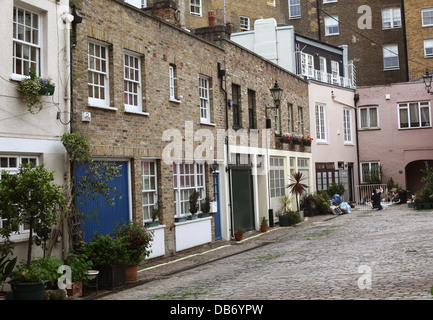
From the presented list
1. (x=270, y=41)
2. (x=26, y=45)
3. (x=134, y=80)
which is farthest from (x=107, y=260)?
(x=270, y=41)

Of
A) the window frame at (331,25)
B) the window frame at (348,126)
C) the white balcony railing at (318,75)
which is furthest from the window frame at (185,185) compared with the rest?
the window frame at (331,25)

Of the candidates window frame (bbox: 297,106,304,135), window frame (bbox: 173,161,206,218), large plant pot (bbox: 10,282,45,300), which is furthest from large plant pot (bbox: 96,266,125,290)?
window frame (bbox: 297,106,304,135)

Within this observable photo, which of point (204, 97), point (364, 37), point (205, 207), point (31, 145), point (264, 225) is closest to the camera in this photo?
point (31, 145)

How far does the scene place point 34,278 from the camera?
8.84 meters

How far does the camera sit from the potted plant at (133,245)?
1120cm

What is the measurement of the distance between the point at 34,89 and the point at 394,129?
2818cm

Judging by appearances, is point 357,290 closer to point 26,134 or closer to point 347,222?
point 26,134

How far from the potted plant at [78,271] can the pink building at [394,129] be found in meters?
26.4

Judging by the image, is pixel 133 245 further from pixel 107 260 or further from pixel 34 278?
pixel 34 278

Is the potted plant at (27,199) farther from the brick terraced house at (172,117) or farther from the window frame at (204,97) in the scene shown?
the window frame at (204,97)

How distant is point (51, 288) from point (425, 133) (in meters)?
29.4

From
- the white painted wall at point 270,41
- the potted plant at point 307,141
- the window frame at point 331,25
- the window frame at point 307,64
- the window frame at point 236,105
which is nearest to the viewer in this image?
the window frame at point 236,105

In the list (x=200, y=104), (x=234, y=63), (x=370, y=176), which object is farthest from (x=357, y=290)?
(x=370, y=176)

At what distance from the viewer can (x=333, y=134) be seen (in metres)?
31.8
